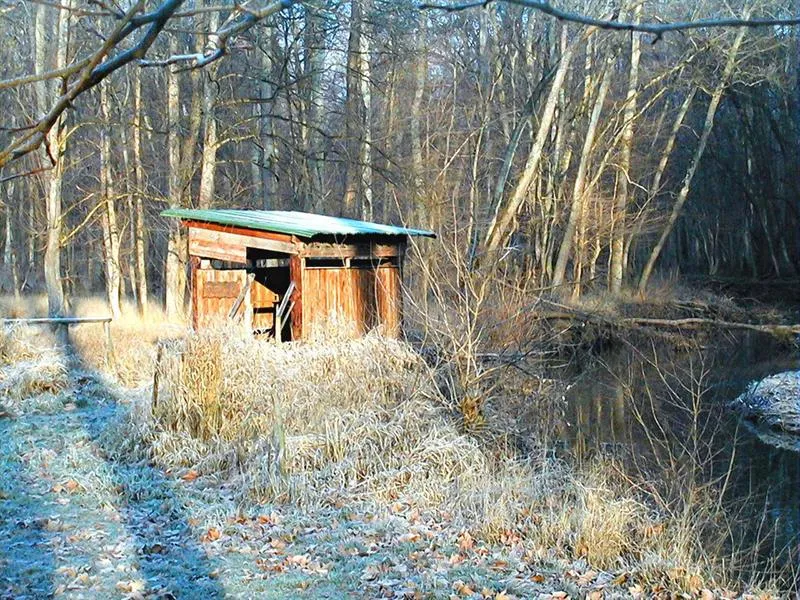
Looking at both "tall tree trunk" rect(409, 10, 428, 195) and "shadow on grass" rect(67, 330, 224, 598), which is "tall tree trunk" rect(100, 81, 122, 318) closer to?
"tall tree trunk" rect(409, 10, 428, 195)

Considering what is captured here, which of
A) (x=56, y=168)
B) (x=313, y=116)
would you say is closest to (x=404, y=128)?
(x=313, y=116)

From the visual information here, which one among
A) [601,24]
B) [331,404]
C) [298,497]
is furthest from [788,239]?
[601,24]

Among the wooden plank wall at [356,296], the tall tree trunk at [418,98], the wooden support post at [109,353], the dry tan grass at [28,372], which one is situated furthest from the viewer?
the tall tree trunk at [418,98]

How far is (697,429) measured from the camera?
10750 mm

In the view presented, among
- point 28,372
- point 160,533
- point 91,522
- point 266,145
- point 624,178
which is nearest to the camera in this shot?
point 160,533

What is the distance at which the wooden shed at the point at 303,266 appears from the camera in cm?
1340

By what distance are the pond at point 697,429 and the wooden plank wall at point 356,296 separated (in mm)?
3403

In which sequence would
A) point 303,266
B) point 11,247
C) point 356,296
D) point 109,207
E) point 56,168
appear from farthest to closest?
point 11,247 < point 109,207 < point 56,168 < point 356,296 < point 303,266

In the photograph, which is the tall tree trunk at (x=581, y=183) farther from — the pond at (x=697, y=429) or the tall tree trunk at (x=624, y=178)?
the pond at (x=697, y=429)

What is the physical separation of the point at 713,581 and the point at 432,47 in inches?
838

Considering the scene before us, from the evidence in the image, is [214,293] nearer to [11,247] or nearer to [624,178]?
[624,178]

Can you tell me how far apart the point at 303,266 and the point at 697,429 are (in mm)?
6507

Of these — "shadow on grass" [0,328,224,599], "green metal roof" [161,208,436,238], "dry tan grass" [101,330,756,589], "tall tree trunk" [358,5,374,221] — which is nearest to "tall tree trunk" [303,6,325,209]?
"tall tree trunk" [358,5,374,221]

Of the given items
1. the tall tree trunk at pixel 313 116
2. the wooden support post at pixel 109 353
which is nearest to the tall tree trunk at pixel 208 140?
the tall tree trunk at pixel 313 116
